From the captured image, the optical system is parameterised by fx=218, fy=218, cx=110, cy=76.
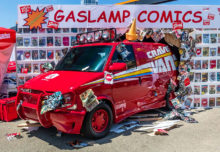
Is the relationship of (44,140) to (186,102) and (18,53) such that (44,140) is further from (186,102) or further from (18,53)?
(186,102)

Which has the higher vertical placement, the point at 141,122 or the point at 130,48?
the point at 130,48

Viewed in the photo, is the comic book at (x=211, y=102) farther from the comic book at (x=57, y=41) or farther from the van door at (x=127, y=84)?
the comic book at (x=57, y=41)

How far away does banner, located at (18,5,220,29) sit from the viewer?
7117 mm

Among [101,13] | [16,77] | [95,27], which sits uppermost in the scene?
[101,13]

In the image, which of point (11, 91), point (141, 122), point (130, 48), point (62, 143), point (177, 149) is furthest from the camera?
point (11, 91)

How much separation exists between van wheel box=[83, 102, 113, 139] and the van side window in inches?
43.9

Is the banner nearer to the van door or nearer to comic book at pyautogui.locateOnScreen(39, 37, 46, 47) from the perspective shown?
comic book at pyautogui.locateOnScreen(39, 37, 46, 47)

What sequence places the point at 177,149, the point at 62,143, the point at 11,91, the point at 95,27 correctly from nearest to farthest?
the point at 177,149 → the point at 62,143 → the point at 11,91 → the point at 95,27

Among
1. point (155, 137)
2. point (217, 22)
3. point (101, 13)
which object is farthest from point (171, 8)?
point (155, 137)

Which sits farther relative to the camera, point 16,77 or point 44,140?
point 16,77

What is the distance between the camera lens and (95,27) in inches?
294

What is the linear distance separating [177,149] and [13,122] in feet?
14.5

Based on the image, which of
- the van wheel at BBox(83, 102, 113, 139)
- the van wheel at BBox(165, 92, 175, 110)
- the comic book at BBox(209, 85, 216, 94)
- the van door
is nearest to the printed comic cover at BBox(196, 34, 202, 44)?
the comic book at BBox(209, 85, 216, 94)

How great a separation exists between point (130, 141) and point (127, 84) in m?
1.29
